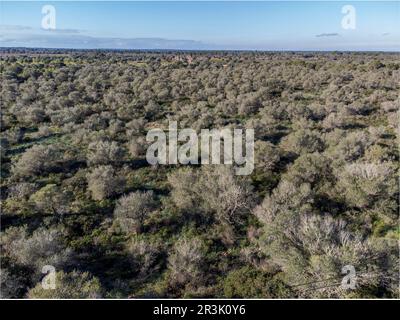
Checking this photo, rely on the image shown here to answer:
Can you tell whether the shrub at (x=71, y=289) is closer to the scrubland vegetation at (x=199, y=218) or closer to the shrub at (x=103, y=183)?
the scrubland vegetation at (x=199, y=218)

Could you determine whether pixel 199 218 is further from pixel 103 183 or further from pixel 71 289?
pixel 71 289

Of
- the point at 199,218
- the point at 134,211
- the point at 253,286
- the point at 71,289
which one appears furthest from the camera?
the point at 199,218

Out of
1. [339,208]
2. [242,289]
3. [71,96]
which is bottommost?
[242,289]

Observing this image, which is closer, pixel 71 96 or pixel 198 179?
pixel 198 179

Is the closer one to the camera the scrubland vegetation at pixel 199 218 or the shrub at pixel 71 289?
the shrub at pixel 71 289

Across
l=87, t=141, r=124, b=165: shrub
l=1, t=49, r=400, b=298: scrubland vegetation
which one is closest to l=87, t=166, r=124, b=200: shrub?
l=1, t=49, r=400, b=298: scrubland vegetation

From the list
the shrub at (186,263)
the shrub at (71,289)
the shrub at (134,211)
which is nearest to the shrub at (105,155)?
the shrub at (134,211)

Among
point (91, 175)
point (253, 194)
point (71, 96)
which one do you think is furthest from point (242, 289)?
point (71, 96)

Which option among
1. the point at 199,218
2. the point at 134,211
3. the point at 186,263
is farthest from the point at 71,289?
the point at 199,218

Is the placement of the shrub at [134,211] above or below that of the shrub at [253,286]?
above

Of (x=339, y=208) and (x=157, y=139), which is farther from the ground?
(x=157, y=139)
